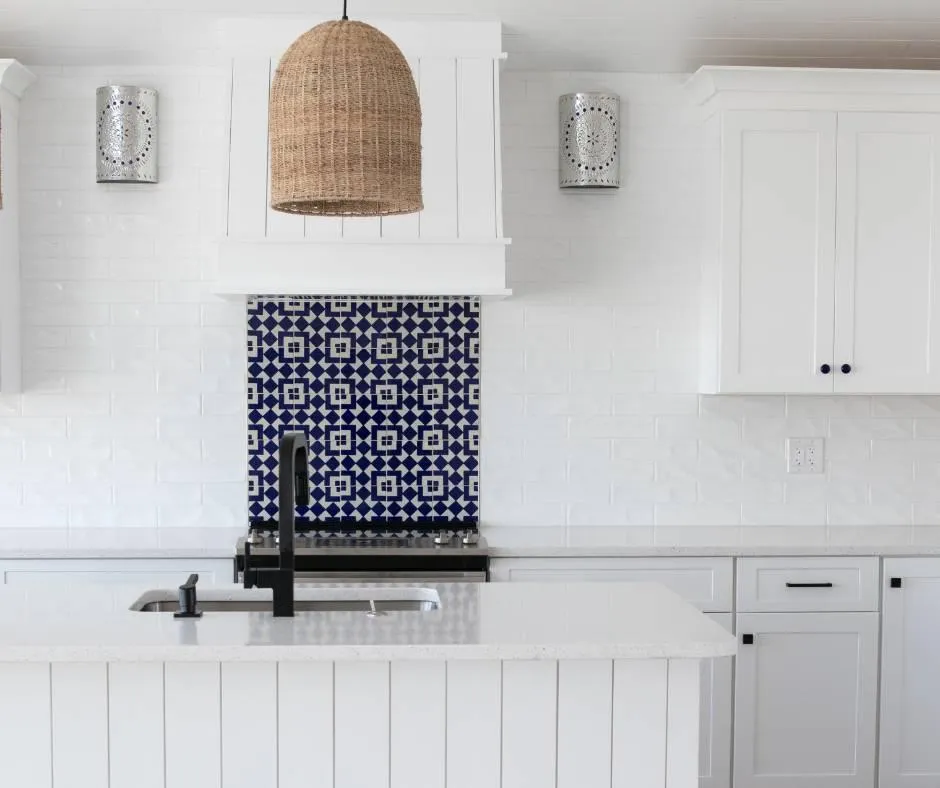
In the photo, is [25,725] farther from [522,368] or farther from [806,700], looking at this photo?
[806,700]

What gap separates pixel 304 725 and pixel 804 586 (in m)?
2.00

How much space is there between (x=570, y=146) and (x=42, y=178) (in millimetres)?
1966

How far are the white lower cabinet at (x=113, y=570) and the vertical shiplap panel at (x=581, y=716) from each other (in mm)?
1651

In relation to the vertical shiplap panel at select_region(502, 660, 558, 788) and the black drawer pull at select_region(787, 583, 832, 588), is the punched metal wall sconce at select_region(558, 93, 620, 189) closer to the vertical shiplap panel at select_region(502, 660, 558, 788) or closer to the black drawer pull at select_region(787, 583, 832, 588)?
A: the black drawer pull at select_region(787, 583, 832, 588)

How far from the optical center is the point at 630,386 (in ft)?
13.1

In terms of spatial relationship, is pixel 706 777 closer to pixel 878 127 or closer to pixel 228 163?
pixel 878 127

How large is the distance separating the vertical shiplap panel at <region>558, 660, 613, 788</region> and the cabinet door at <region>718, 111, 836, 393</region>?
5.99ft

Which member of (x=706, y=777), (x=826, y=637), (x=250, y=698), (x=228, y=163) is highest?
(x=228, y=163)

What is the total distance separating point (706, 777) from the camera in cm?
347

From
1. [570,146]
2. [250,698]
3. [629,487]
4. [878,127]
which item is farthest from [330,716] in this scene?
[878,127]

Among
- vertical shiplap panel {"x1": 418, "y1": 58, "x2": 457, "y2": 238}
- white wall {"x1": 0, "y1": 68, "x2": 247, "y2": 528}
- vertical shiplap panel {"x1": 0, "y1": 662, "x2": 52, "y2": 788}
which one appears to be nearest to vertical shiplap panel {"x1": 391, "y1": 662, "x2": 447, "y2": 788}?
vertical shiplap panel {"x1": 0, "y1": 662, "x2": 52, "y2": 788}

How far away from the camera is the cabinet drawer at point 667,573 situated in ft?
11.4

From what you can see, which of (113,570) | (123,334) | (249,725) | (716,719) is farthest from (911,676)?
(123,334)

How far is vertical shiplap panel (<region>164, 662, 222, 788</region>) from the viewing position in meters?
2.09
